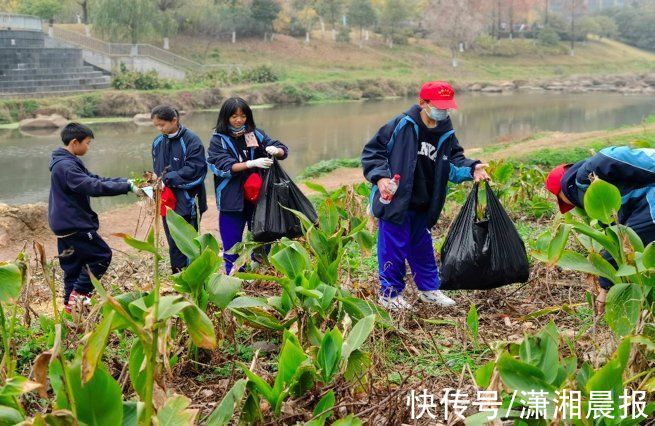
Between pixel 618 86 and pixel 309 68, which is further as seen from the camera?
pixel 618 86

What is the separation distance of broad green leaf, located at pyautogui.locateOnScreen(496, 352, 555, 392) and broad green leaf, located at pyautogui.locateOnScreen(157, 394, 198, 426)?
0.99 m

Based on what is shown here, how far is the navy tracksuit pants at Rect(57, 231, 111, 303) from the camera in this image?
15.7 ft

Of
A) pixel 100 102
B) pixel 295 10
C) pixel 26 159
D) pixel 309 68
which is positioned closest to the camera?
pixel 26 159

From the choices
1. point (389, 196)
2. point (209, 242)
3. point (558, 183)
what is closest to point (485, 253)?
point (558, 183)

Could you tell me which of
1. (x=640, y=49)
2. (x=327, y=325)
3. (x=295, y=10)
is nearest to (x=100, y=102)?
(x=327, y=325)

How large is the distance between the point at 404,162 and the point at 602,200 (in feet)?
4.45

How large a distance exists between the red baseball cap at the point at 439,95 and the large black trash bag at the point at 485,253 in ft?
1.77

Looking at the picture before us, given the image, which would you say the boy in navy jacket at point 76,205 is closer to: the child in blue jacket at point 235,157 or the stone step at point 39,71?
the child in blue jacket at point 235,157

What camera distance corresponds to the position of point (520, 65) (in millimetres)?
46219

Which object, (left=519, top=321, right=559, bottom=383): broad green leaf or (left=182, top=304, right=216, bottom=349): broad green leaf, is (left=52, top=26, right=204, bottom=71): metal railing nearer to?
(left=182, top=304, right=216, bottom=349): broad green leaf

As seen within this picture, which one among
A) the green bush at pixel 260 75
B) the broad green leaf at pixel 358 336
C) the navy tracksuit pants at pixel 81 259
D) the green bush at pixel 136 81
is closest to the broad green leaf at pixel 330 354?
the broad green leaf at pixel 358 336

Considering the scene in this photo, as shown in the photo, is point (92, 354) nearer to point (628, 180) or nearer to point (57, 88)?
point (628, 180)

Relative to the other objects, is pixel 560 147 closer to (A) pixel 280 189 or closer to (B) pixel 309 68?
(A) pixel 280 189

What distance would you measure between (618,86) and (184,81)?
24.6 m
